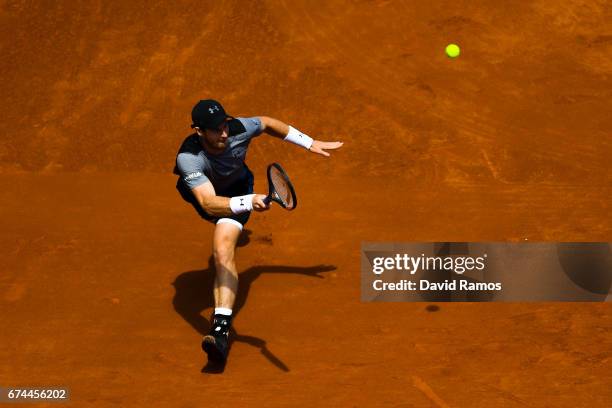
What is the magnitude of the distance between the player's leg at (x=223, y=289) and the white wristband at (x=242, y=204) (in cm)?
49

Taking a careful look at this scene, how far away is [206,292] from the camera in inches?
367

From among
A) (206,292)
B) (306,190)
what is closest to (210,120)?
(206,292)

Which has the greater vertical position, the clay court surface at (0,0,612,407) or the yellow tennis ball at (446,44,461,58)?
the yellow tennis ball at (446,44,461,58)

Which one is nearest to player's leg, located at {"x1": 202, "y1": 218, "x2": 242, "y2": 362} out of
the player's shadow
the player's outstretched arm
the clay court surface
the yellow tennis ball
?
the clay court surface

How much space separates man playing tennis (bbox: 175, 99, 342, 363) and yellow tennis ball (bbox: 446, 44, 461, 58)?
13.5 ft

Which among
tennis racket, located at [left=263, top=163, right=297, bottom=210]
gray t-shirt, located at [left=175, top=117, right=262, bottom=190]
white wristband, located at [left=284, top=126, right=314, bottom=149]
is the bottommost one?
tennis racket, located at [left=263, top=163, right=297, bottom=210]

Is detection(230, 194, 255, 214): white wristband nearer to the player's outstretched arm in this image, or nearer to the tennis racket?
the tennis racket

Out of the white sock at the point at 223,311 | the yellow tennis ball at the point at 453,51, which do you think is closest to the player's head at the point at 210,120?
the white sock at the point at 223,311

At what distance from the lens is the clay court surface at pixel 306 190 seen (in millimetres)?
8055

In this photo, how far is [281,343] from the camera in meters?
8.44

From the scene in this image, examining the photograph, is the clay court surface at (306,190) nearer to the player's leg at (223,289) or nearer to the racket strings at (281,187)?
the player's leg at (223,289)

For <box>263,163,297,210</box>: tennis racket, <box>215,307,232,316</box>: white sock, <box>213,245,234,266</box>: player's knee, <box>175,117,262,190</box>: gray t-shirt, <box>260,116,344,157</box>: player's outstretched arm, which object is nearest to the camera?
<box>263,163,297,210</box>: tennis racket

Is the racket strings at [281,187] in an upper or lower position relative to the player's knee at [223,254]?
upper

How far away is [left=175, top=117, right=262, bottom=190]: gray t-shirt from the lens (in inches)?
339
